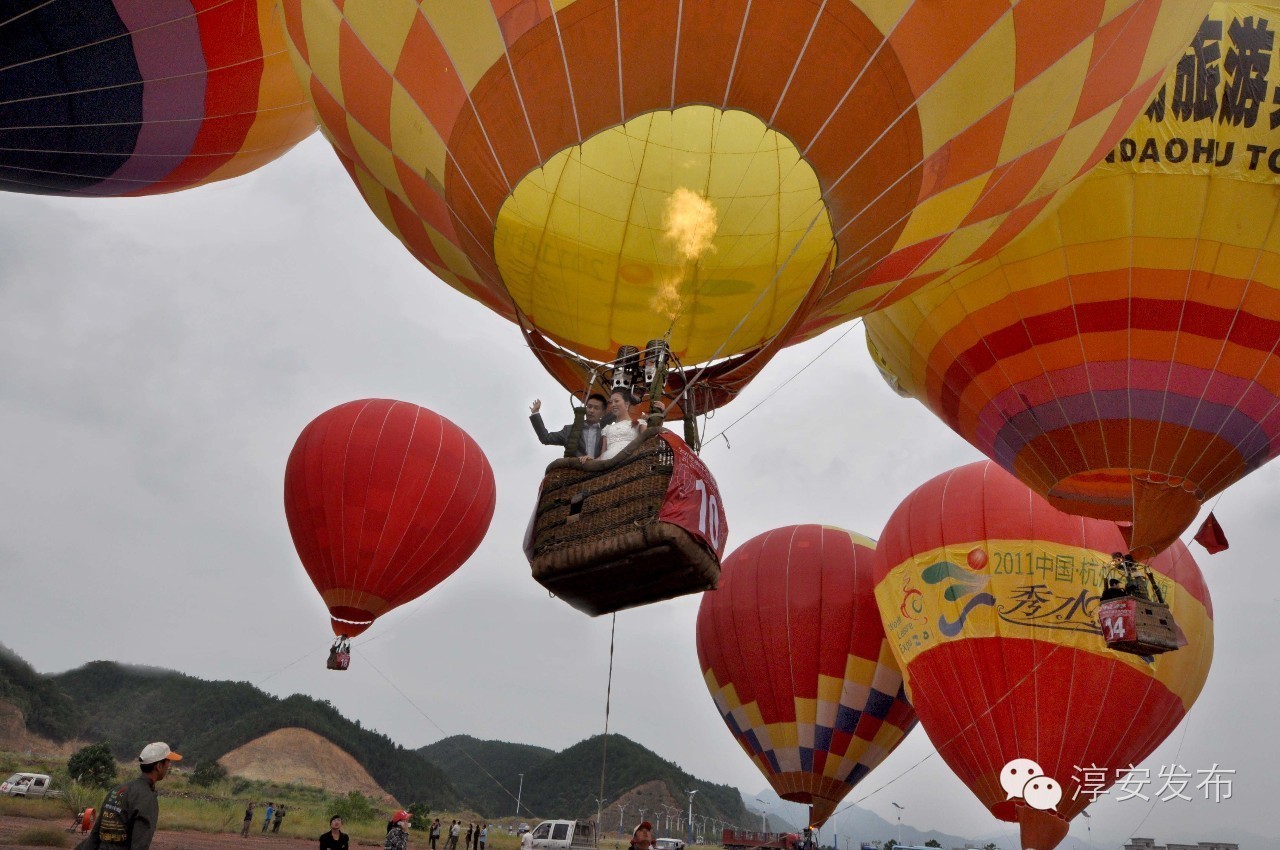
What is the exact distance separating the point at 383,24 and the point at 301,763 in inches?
2225

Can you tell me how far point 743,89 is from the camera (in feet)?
15.4

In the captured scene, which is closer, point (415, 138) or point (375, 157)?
point (415, 138)

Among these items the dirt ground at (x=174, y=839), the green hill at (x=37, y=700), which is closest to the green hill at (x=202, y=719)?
the green hill at (x=37, y=700)

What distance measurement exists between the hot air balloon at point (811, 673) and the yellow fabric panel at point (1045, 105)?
1069 centimetres

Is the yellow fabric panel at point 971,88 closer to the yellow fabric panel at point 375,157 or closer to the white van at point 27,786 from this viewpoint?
the yellow fabric panel at point 375,157

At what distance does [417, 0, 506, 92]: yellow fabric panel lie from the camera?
465 centimetres

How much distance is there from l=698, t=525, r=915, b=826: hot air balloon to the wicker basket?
36.1 ft

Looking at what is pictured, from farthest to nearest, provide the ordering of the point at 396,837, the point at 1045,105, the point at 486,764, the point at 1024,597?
1. the point at 486,764
2. the point at 396,837
3. the point at 1024,597
4. the point at 1045,105

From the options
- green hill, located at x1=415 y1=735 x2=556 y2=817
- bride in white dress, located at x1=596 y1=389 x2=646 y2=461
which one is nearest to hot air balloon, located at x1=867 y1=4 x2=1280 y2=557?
bride in white dress, located at x1=596 y1=389 x2=646 y2=461

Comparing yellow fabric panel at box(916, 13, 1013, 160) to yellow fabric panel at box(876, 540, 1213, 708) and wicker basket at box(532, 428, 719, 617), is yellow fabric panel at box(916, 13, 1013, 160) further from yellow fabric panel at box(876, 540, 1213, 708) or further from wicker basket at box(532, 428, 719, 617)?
yellow fabric panel at box(876, 540, 1213, 708)

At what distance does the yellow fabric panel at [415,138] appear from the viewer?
5.19 metres

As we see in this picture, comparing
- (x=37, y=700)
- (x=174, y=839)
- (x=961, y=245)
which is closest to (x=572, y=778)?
(x=37, y=700)

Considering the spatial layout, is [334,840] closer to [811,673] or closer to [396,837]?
[396,837]

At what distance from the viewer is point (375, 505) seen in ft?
50.9
